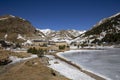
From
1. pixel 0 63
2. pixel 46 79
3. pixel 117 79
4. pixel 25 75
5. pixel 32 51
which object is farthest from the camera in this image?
pixel 32 51

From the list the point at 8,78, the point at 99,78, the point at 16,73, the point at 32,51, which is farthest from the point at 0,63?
the point at 32,51

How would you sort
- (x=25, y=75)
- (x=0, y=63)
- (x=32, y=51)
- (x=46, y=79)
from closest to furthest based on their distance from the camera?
(x=46, y=79), (x=25, y=75), (x=0, y=63), (x=32, y=51)

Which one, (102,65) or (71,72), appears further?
(102,65)

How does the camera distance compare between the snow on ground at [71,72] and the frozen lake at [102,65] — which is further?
the frozen lake at [102,65]

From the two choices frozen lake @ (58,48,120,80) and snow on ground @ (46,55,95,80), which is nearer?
snow on ground @ (46,55,95,80)

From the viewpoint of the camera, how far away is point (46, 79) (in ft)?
101

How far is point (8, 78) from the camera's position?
1228 inches

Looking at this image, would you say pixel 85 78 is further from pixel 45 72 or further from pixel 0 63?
pixel 0 63

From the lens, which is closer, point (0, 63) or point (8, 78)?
point (8, 78)

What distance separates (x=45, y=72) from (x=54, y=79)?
207 inches

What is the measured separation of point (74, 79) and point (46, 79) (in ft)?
19.0

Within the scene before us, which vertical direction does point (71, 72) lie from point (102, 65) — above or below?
below

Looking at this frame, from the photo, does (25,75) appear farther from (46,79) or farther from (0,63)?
(0,63)

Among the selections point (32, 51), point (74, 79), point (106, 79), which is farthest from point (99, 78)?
point (32, 51)
